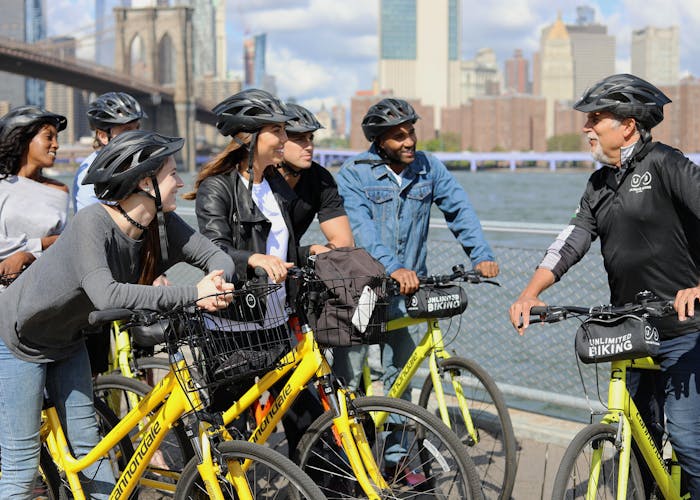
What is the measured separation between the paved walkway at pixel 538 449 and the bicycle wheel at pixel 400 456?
21.3 inches

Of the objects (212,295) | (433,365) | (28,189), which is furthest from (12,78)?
Answer: (212,295)

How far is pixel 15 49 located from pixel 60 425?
1915 inches

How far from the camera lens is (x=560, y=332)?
10.5 m

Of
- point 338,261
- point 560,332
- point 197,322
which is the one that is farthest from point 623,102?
point 560,332

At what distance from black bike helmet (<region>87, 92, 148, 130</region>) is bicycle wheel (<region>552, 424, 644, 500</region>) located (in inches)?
100

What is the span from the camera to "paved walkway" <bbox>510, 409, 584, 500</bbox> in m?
3.87

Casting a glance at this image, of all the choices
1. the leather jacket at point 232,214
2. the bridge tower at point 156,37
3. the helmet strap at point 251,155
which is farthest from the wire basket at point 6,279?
the bridge tower at point 156,37

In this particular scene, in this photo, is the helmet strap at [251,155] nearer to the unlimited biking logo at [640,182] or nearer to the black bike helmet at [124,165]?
the black bike helmet at [124,165]

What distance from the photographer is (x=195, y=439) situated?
258 centimetres

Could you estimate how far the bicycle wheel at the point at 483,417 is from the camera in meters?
3.50

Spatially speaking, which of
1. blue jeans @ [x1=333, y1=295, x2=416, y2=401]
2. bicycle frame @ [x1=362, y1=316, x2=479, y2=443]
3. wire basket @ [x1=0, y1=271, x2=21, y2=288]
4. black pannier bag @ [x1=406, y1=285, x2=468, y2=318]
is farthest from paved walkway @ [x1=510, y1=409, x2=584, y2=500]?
wire basket @ [x1=0, y1=271, x2=21, y2=288]

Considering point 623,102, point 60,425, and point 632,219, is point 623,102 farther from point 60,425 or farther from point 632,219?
point 60,425

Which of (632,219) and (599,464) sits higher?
(632,219)

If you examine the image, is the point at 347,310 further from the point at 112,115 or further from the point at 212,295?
the point at 112,115
